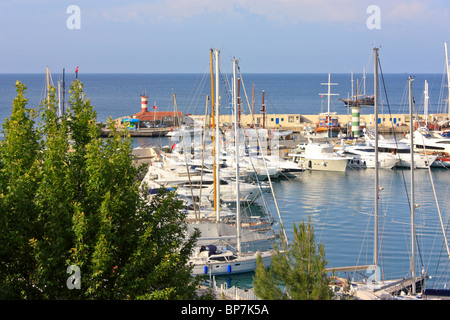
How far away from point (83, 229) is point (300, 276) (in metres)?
3.28

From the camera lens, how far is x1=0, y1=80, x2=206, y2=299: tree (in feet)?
29.2

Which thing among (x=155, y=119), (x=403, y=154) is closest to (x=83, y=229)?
(x=403, y=154)

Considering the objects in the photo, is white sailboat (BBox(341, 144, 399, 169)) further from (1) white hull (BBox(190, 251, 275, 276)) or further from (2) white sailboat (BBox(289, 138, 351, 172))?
(1) white hull (BBox(190, 251, 275, 276))

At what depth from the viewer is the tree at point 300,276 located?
8.33m

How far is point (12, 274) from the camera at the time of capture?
903 centimetres


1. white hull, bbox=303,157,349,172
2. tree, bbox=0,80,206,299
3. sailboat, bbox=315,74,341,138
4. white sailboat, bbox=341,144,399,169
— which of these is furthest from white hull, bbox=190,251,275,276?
sailboat, bbox=315,74,341,138

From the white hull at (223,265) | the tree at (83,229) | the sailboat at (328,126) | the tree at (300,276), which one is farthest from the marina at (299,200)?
the tree at (83,229)

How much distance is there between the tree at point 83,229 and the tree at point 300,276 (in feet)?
4.81

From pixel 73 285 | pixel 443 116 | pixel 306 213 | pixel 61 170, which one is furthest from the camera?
pixel 443 116
